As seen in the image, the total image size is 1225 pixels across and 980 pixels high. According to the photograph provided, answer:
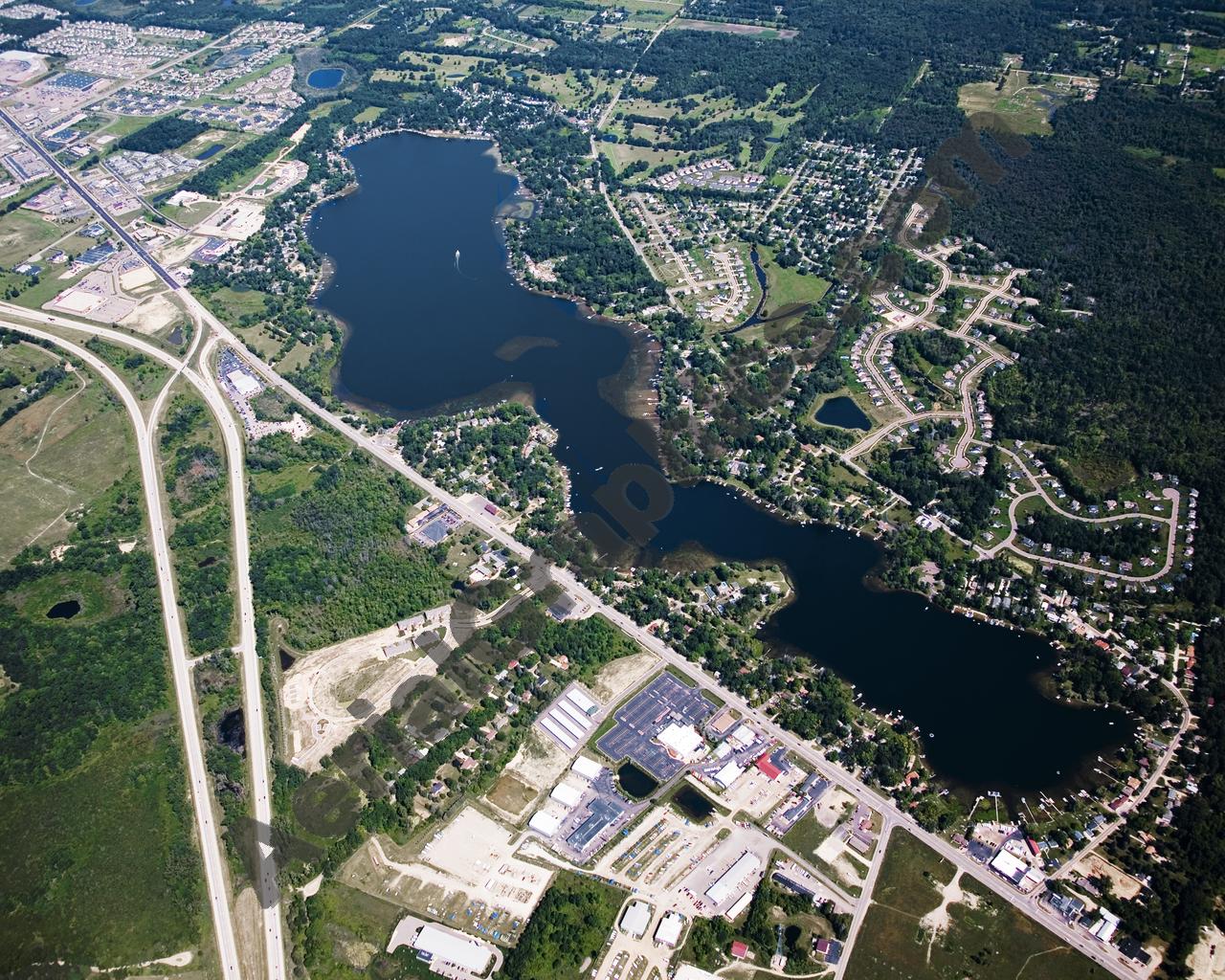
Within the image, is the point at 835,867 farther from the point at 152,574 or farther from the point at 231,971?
the point at 152,574

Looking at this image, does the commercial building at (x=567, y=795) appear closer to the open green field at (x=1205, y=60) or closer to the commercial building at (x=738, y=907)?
the commercial building at (x=738, y=907)

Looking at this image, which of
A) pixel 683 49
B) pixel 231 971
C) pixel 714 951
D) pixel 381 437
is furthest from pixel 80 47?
pixel 714 951

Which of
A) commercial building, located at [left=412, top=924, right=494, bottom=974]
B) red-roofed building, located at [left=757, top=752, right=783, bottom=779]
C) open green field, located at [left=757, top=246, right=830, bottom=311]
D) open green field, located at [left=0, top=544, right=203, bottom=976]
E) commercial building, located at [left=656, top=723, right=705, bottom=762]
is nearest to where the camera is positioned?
commercial building, located at [left=412, top=924, right=494, bottom=974]

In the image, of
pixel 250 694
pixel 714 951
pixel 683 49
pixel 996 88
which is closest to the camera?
pixel 714 951

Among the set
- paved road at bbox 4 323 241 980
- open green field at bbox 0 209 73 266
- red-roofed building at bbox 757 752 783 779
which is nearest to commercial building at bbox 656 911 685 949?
red-roofed building at bbox 757 752 783 779

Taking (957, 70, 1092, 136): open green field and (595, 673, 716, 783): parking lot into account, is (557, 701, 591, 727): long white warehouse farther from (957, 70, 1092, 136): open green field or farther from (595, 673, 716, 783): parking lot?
(957, 70, 1092, 136): open green field

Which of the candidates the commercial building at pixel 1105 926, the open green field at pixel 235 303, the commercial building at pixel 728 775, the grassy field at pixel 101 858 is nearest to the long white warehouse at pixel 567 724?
the commercial building at pixel 728 775

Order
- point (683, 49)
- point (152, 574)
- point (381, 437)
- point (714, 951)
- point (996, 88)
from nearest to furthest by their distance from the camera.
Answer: point (714, 951)
point (152, 574)
point (381, 437)
point (996, 88)
point (683, 49)
